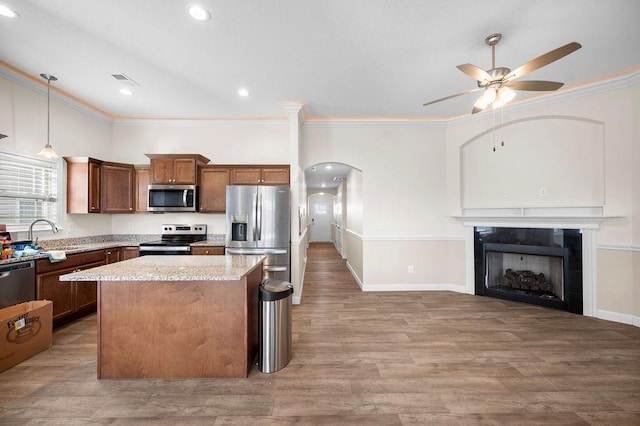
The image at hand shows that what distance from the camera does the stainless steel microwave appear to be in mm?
4133

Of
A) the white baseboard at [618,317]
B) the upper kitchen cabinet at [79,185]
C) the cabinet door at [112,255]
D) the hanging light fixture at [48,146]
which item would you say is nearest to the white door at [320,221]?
the cabinet door at [112,255]

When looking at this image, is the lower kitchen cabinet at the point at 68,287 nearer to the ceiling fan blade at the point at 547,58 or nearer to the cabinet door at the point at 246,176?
the cabinet door at the point at 246,176

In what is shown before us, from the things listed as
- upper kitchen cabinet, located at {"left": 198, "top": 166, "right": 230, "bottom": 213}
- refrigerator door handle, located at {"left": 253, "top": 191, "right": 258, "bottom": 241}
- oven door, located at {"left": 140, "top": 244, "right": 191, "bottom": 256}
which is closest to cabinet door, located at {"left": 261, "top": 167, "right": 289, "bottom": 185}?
refrigerator door handle, located at {"left": 253, "top": 191, "right": 258, "bottom": 241}

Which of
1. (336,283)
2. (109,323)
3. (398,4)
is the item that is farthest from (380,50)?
(336,283)

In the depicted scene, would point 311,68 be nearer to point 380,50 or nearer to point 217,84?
point 380,50

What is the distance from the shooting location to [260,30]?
2432 millimetres

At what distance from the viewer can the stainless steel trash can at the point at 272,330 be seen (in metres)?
2.23

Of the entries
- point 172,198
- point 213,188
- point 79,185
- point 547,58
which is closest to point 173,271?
point 213,188

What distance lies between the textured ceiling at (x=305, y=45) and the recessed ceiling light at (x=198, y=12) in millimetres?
58

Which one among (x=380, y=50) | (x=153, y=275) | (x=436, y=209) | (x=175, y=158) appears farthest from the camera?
(x=436, y=209)

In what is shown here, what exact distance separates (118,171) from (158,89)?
1582 millimetres

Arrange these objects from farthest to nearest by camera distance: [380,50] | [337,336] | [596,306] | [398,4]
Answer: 1. [596,306]
2. [337,336]
3. [380,50]
4. [398,4]

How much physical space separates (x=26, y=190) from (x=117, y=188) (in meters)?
0.99

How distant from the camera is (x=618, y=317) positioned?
3.25 metres
